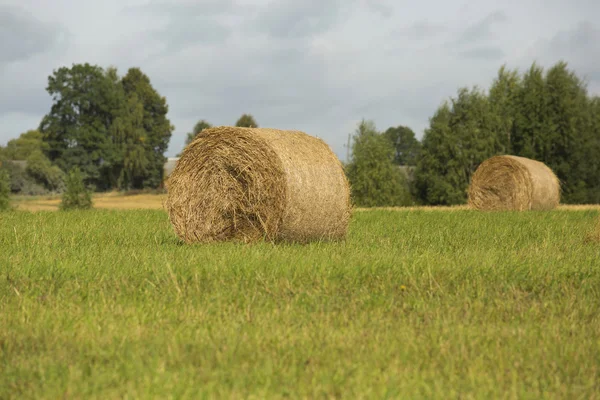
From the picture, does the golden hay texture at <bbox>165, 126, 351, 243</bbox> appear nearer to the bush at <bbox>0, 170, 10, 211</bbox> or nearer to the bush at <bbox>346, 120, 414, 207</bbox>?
the bush at <bbox>0, 170, 10, 211</bbox>

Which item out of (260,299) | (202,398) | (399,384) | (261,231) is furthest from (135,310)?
(261,231)

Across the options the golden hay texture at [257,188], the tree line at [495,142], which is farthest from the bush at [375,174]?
the golden hay texture at [257,188]

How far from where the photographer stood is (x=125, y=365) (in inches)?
201

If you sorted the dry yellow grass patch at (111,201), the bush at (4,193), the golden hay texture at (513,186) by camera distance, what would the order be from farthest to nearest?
the dry yellow grass patch at (111,201)
the bush at (4,193)
the golden hay texture at (513,186)

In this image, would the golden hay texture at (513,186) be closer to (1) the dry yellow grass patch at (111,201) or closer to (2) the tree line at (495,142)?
(2) the tree line at (495,142)

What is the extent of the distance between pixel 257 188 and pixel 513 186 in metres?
16.7

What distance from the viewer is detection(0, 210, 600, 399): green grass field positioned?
488 cm

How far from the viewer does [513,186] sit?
84.9 feet

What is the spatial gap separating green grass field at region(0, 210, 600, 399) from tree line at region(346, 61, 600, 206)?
41.8m

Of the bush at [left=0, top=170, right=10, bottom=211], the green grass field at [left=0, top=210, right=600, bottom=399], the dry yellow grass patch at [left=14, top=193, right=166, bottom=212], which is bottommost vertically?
the green grass field at [left=0, top=210, right=600, bottom=399]

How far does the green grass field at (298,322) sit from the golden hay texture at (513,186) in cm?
1548

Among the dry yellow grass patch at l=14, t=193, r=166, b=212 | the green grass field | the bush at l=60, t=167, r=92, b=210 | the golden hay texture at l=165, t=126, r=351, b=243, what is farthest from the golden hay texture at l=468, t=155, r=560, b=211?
the dry yellow grass patch at l=14, t=193, r=166, b=212

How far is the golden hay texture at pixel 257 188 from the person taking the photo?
37.2 feet

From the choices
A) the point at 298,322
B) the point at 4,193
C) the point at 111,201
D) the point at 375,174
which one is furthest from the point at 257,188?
the point at 111,201
